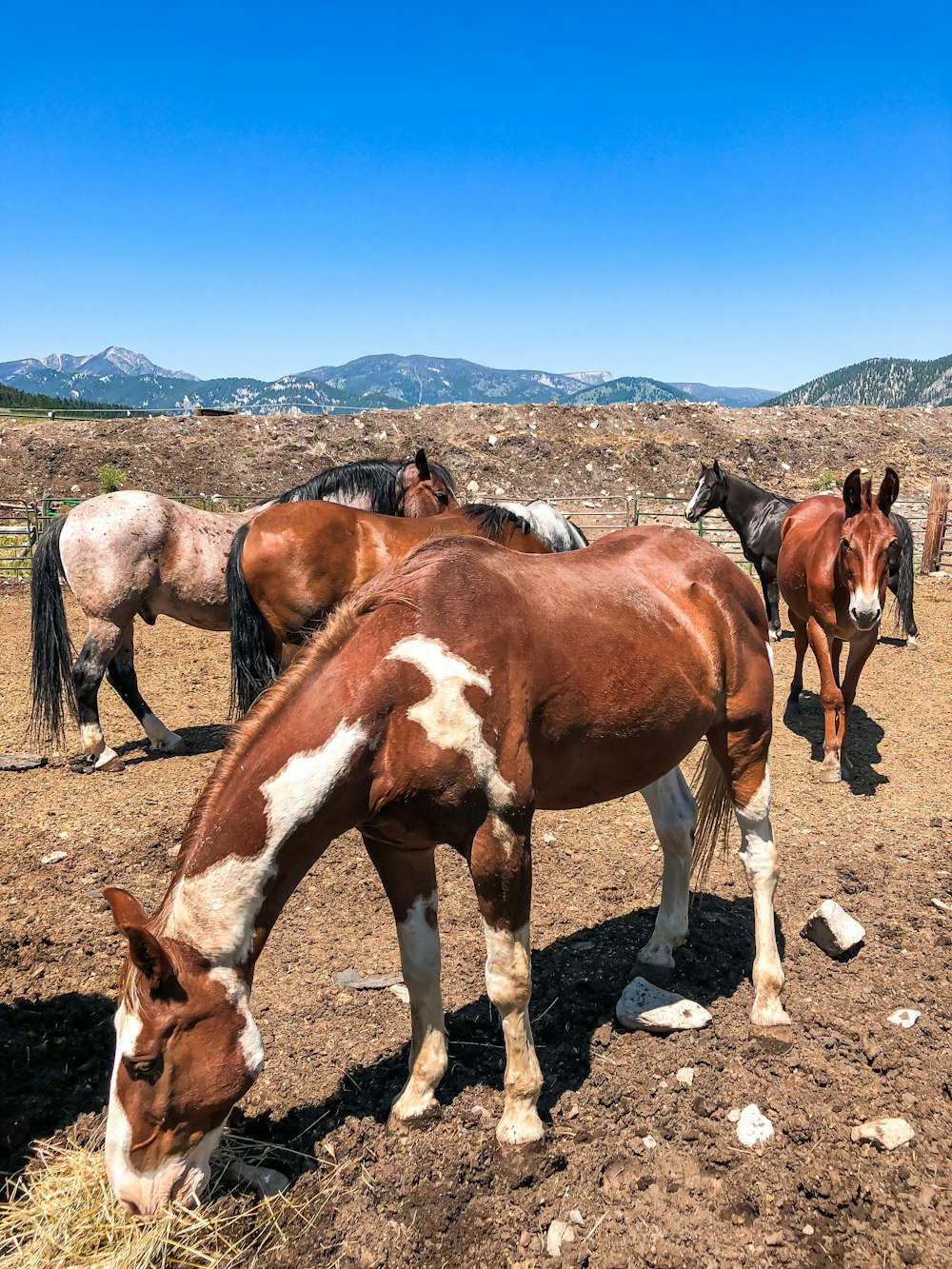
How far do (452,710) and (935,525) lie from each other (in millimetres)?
15486

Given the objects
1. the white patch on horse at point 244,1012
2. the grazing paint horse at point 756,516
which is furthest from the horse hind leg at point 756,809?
the grazing paint horse at point 756,516

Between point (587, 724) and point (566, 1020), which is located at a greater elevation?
point (587, 724)

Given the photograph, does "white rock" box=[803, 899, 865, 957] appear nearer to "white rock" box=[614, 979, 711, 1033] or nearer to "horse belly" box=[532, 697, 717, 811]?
"white rock" box=[614, 979, 711, 1033]

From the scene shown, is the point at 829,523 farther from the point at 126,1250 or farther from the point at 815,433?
the point at 815,433

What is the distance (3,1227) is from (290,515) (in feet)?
15.5

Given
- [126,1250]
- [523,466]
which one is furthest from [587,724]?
[523,466]

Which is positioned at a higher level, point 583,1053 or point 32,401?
point 32,401

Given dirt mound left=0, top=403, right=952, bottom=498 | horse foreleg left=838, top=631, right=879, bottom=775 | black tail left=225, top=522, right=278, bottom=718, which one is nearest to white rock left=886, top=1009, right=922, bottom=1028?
horse foreleg left=838, top=631, right=879, bottom=775

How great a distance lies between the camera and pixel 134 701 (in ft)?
23.1

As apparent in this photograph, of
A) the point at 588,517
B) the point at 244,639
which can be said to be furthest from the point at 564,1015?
the point at 588,517

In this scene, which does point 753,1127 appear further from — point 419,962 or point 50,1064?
point 50,1064

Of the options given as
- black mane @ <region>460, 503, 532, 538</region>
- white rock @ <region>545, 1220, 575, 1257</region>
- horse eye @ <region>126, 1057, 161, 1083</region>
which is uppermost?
black mane @ <region>460, 503, 532, 538</region>

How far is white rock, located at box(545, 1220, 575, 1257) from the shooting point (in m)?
2.30

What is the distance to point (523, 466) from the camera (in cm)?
2394
